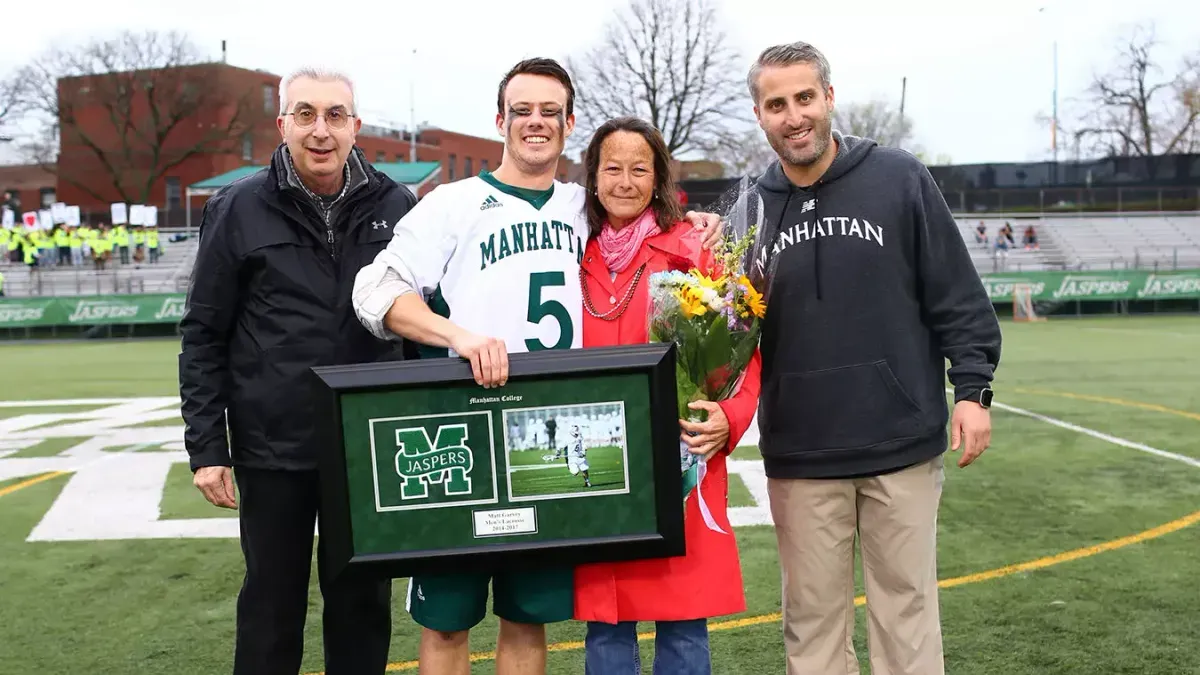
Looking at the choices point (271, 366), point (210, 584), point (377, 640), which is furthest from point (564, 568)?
point (210, 584)

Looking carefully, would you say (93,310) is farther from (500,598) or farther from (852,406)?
(852,406)

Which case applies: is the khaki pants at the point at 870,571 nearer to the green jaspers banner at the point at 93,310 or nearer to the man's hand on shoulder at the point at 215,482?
the man's hand on shoulder at the point at 215,482

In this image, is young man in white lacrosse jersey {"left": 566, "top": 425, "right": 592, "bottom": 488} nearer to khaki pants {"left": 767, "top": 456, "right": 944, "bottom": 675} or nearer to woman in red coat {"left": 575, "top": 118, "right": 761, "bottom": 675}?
woman in red coat {"left": 575, "top": 118, "right": 761, "bottom": 675}

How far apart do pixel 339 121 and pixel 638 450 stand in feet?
4.36

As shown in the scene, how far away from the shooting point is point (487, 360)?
266 cm

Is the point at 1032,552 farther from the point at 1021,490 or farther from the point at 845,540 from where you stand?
the point at 845,540

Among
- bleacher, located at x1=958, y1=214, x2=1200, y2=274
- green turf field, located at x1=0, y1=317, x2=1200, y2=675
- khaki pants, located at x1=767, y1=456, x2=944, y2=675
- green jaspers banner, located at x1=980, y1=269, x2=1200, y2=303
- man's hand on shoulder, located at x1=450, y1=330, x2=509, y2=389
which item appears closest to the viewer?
man's hand on shoulder, located at x1=450, y1=330, x2=509, y2=389

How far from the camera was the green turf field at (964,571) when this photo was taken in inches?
167

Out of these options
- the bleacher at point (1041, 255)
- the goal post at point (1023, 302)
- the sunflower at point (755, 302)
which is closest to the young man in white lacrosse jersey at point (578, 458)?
the sunflower at point (755, 302)

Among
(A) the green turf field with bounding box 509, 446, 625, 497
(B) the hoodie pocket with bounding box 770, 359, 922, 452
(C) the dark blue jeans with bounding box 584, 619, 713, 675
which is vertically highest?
(B) the hoodie pocket with bounding box 770, 359, 922, 452

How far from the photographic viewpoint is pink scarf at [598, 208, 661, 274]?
9.74 feet

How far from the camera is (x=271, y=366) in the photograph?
317 centimetres

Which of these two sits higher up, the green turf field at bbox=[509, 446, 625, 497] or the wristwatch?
the wristwatch

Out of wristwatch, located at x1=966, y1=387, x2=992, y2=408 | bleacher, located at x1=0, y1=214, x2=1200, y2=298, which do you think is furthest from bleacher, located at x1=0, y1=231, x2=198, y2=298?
wristwatch, located at x1=966, y1=387, x2=992, y2=408
